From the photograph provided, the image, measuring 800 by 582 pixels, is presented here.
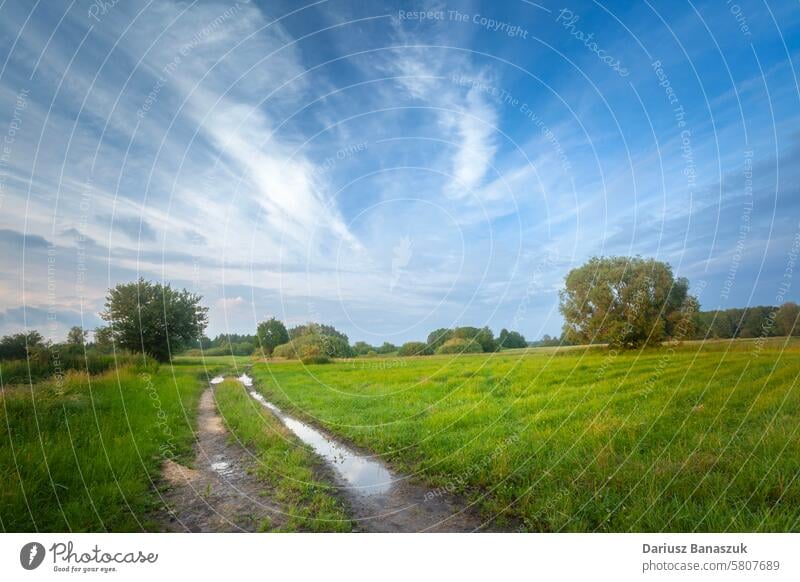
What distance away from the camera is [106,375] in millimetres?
6215

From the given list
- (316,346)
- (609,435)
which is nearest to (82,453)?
(316,346)

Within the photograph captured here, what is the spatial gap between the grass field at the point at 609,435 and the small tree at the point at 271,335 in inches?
69.7

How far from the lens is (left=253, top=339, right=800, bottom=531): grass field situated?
159 inches

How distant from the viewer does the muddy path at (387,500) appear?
4.38 meters

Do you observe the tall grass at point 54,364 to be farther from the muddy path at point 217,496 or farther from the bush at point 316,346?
the bush at point 316,346

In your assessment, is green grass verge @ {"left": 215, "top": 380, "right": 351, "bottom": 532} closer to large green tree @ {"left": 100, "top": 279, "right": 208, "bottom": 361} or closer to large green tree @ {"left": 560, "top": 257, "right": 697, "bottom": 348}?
large green tree @ {"left": 100, "top": 279, "right": 208, "bottom": 361}

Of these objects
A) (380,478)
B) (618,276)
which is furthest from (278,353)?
(618,276)

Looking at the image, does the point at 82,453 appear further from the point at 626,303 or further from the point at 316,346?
the point at 626,303

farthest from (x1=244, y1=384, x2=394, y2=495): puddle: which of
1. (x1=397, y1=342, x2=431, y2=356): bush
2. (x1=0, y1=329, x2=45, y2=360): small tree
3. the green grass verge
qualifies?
(x1=0, y1=329, x2=45, y2=360): small tree

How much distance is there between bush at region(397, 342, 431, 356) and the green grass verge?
2.54 metres

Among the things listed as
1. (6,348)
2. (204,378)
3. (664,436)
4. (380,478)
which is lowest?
(380,478)
